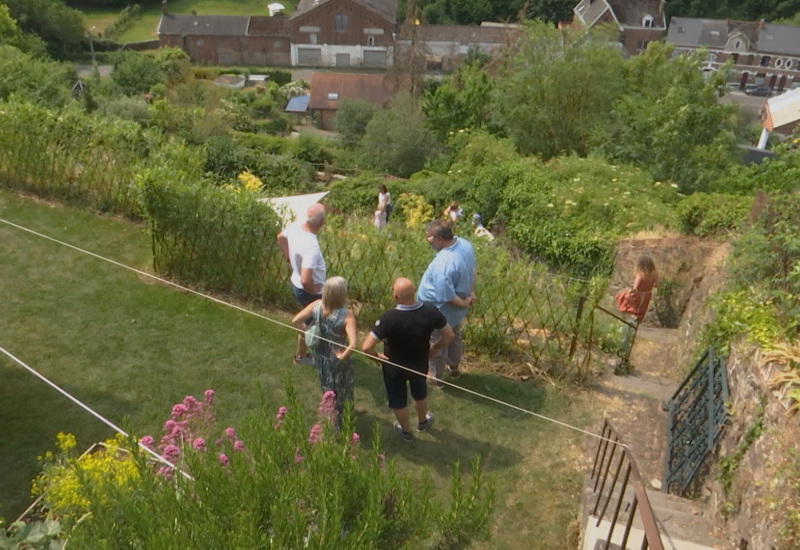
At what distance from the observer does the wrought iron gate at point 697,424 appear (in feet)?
13.7

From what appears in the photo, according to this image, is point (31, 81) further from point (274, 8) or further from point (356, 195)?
point (274, 8)

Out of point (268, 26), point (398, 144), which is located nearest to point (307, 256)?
point (398, 144)

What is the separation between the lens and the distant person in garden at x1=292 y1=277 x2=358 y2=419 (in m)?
4.36

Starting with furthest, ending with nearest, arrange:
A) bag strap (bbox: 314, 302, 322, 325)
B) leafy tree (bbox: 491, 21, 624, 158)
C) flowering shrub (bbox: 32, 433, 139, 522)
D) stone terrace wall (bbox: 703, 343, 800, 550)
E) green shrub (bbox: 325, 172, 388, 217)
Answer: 1. leafy tree (bbox: 491, 21, 624, 158)
2. green shrub (bbox: 325, 172, 388, 217)
3. bag strap (bbox: 314, 302, 322, 325)
4. stone terrace wall (bbox: 703, 343, 800, 550)
5. flowering shrub (bbox: 32, 433, 139, 522)

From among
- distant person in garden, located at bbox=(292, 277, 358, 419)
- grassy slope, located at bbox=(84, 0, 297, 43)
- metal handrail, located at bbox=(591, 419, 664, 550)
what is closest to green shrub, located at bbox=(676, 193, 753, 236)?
metal handrail, located at bbox=(591, 419, 664, 550)

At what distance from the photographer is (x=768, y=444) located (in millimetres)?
3488

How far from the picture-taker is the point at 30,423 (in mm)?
4762

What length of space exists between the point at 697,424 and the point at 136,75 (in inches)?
1880

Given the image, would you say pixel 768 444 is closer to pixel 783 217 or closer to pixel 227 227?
pixel 783 217

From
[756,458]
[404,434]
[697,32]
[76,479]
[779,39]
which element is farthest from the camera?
[697,32]

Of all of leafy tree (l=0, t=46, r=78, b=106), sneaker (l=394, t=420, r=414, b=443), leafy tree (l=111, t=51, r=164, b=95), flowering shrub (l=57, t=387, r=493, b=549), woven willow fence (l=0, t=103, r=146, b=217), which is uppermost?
leafy tree (l=111, t=51, r=164, b=95)

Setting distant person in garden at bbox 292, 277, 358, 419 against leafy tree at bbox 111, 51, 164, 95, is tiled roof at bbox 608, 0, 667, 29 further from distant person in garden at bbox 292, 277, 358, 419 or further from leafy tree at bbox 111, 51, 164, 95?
distant person in garden at bbox 292, 277, 358, 419


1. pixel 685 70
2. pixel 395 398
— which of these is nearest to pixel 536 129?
pixel 685 70

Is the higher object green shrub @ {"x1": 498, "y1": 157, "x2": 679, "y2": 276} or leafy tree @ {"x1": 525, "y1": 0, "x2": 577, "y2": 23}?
leafy tree @ {"x1": 525, "y1": 0, "x2": 577, "y2": 23}
